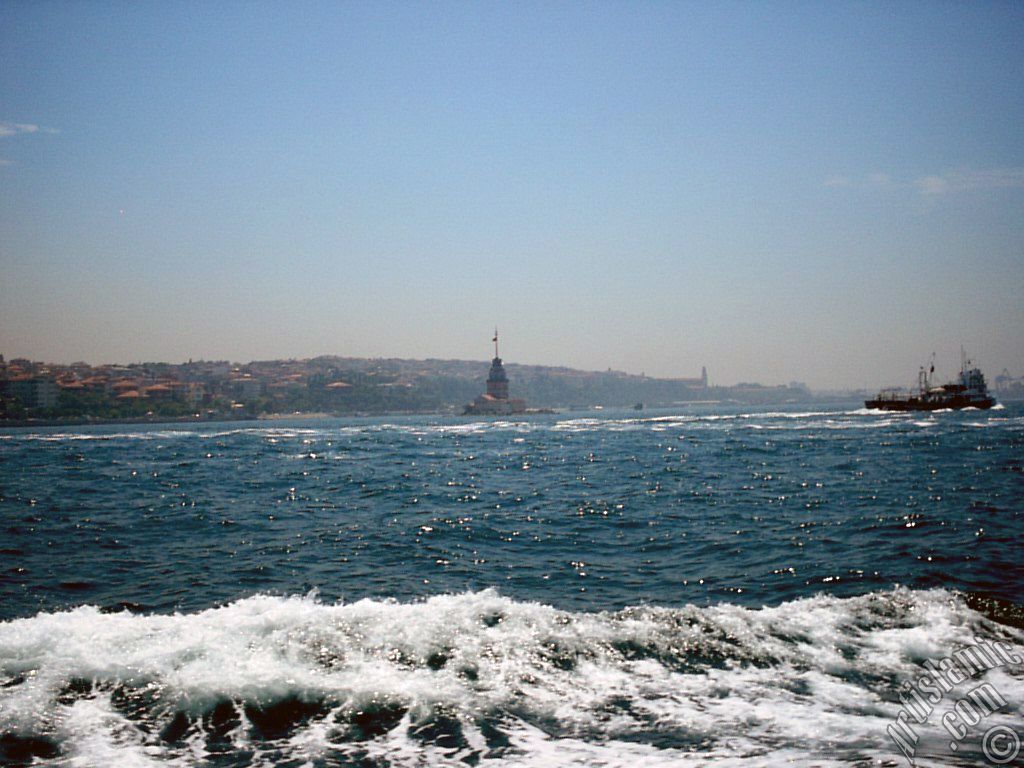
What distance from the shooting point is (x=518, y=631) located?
9039mm

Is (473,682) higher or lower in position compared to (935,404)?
lower

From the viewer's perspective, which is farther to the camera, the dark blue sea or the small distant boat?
the small distant boat

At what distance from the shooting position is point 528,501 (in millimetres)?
21641

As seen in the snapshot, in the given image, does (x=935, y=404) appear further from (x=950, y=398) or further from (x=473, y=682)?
(x=473, y=682)

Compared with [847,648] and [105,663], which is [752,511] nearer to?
[847,648]

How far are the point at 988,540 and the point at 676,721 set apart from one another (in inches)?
464

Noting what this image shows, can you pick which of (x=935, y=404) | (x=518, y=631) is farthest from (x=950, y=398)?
(x=518, y=631)

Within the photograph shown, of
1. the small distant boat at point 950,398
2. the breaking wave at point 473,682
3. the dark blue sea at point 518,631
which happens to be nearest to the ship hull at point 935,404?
the small distant boat at point 950,398

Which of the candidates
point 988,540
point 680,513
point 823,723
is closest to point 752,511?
point 680,513

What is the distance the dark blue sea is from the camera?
6.18 meters

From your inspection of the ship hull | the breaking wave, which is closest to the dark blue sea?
the breaking wave

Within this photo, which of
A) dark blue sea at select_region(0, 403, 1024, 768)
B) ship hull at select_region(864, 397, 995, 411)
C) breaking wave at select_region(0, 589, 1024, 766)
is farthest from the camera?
ship hull at select_region(864, 397, 995, 411)

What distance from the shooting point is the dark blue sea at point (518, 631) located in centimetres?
618

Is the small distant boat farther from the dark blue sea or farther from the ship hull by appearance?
the dark blue sea
